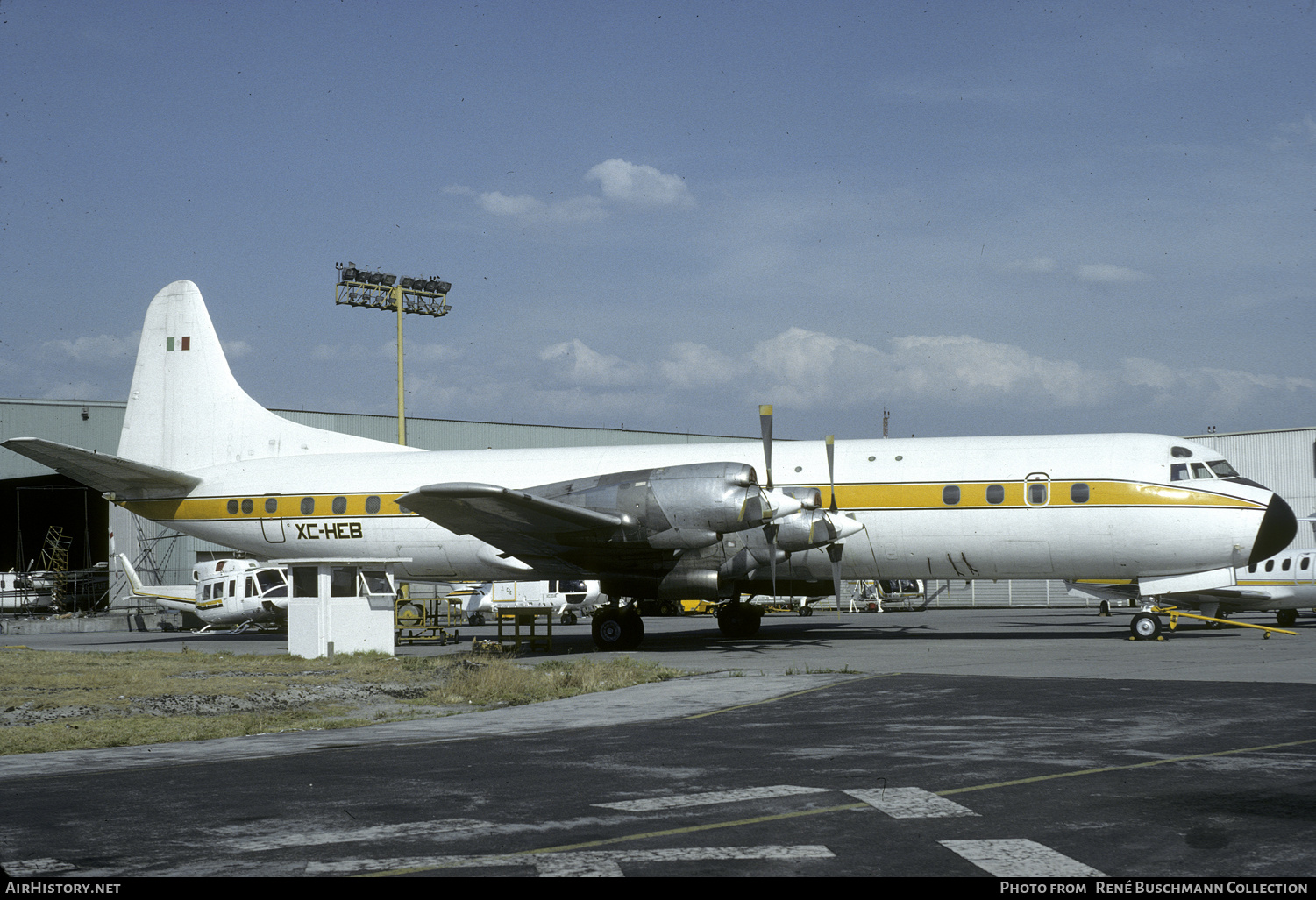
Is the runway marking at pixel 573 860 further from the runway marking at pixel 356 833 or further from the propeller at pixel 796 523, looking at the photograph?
the propeller at pixel 796 523

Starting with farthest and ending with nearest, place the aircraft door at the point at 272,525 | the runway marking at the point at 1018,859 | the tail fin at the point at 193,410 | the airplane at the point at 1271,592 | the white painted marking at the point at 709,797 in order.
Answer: the airplane at the point at 1271,592 < the tail fin at the point at 193,410 < the aircraft door at the point at 272,525 < the white painted marking at the point at 709,797 < the runway marking at the point at 1018,859

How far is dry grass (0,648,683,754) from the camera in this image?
13203 millimetres

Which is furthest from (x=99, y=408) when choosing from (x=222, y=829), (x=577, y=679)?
(x=222, y=829)

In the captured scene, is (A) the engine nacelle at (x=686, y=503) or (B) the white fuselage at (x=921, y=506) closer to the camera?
(A) the engine nacelle at (x=686, y=503)

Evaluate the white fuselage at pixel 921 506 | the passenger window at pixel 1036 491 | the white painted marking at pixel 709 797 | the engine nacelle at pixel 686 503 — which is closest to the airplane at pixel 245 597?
the white fuselage at pixel 921 506

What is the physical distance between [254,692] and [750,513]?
33.3 feet

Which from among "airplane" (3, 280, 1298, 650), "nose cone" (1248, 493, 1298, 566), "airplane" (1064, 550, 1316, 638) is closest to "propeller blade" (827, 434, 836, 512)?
"airplane" (3, 280, 1298, 650)

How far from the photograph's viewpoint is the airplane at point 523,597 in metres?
41.9

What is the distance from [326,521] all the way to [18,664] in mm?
7631

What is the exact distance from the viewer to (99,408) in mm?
52875

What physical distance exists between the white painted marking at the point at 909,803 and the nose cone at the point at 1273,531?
1830cm

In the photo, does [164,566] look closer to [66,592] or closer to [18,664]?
[66,592]

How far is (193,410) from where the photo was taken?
102ft

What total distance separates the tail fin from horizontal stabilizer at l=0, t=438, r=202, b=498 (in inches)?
39.9
